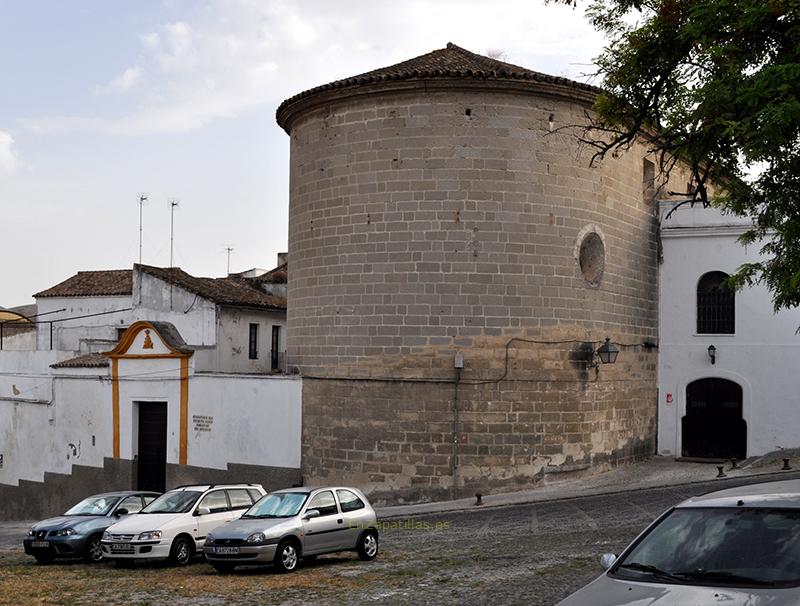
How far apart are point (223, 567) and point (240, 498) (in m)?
2.73

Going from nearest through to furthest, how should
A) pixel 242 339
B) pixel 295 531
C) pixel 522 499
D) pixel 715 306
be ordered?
pixel 295 531, pixel 522 499, pixel 715 306, pixel 242 339

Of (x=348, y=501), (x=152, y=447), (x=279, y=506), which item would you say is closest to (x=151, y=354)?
(x=152, y=447)

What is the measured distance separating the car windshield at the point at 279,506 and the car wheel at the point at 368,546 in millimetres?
1067

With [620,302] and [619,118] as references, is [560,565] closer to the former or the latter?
[619,118]

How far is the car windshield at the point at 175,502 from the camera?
14.9 m

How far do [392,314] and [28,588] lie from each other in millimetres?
10450

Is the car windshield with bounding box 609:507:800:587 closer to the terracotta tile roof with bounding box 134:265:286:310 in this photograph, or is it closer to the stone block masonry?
the stone block masonry

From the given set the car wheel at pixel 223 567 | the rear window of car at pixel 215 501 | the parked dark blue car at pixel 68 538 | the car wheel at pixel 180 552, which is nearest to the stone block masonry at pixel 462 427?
the rear window of car at pixel 215 501

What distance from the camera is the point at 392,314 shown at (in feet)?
69.4

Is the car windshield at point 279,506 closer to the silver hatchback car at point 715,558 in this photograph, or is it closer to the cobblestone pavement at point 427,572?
the cobblestone pavement at point 427,572

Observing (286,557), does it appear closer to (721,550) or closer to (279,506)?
(279,506)

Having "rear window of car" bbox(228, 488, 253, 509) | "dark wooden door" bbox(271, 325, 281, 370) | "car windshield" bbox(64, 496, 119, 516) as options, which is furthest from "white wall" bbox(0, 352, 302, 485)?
"rear window of car" bbox(228, 488, 253, 509)

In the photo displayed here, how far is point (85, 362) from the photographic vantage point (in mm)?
27828

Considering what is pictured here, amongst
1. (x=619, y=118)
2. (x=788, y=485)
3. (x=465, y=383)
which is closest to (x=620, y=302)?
(x=465, y=383)
